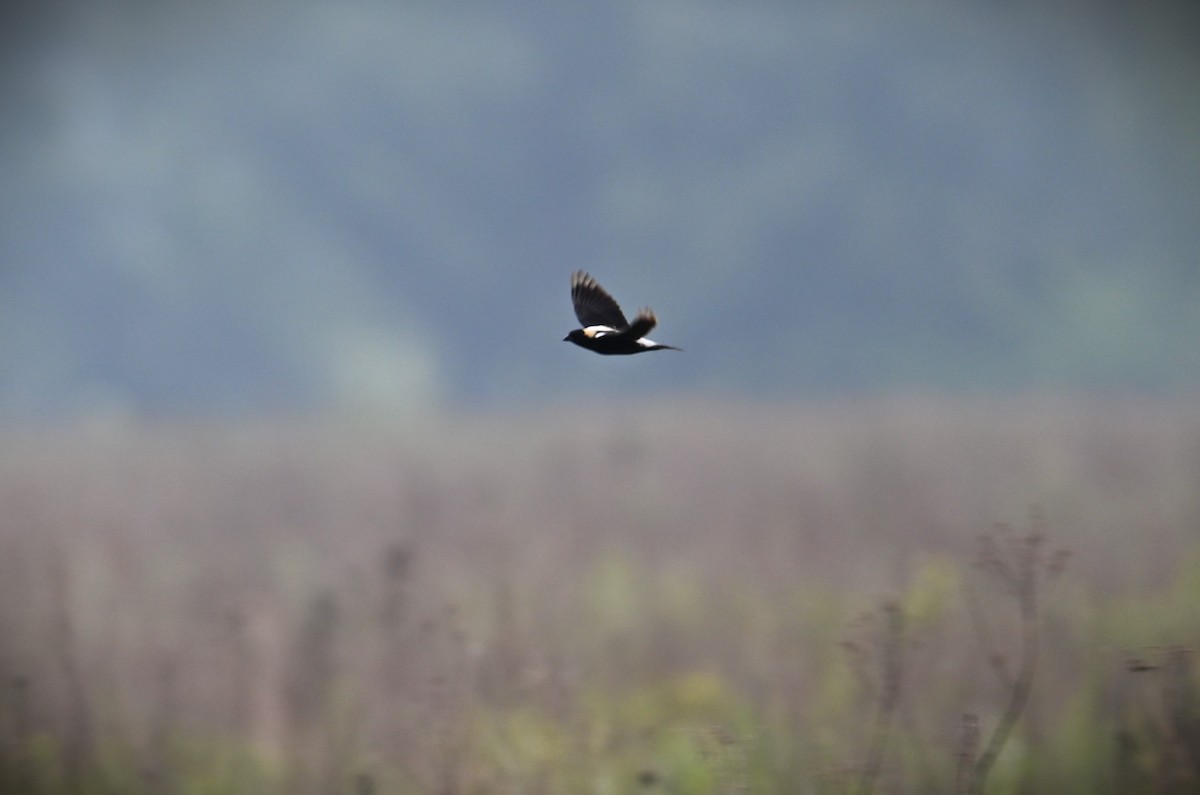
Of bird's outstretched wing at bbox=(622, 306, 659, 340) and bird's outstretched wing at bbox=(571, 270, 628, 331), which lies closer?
bird's outstretched wing at bbox=(622, 306, 659, 340)

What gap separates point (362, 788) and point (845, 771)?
8.77ft

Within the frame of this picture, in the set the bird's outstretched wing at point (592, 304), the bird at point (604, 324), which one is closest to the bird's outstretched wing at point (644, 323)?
the bird at point (604, 324)

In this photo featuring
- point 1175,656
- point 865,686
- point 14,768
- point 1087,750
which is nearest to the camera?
point 1175,656

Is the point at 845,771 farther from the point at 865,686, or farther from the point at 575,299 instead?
the point at 575,299

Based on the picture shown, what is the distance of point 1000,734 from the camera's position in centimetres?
653

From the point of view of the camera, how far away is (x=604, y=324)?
7.05 m

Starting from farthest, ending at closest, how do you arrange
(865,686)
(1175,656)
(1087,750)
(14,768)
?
(14,768)
(1087,750)
(865,686)
(1175,656)

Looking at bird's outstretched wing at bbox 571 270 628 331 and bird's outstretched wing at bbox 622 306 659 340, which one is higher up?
bird's outstretched wing at bbox 571 270 628 331

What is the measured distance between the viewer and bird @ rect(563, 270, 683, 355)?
5.61 meters

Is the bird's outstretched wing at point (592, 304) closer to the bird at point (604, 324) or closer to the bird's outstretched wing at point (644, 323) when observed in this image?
the bird at point (604, 324)

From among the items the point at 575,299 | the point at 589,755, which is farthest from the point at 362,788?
the point at 575,299

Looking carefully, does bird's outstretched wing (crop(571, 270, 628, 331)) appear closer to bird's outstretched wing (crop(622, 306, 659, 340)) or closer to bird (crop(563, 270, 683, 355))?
bird (crop(563, 270, 683, 355))

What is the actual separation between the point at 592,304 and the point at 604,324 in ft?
0.68

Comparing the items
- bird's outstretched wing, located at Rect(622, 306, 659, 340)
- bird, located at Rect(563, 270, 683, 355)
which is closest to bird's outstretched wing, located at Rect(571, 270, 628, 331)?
bird, located at Rect(563, 270, 683, 355)
